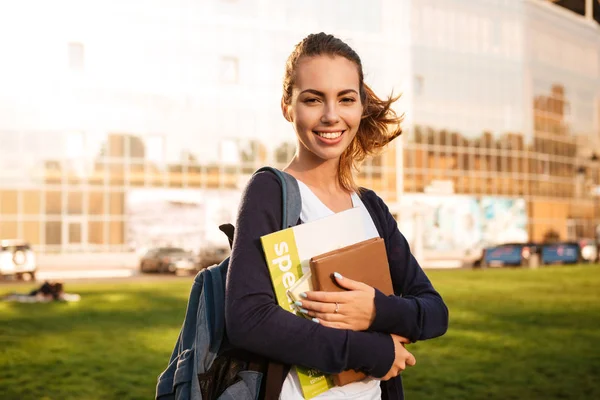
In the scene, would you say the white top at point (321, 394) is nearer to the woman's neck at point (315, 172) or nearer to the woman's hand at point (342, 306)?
the woman's neck at point (315, 172)

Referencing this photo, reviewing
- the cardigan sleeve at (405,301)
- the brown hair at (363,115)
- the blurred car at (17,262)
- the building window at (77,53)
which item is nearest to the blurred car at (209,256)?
the blurred car at (17,262)

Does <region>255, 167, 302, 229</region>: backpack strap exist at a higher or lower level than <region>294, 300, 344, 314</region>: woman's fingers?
higher

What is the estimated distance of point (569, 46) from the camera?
5972 cm

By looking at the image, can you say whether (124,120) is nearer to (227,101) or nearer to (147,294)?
(227,101)

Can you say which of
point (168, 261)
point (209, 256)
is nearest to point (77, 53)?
point (168, 261)

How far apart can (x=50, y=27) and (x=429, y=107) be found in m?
24.4

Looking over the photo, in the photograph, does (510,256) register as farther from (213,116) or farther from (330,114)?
(330,114)

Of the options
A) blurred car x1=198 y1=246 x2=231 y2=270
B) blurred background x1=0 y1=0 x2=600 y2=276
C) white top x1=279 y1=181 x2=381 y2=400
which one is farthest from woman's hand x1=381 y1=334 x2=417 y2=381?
blurred background x1=0 y1=0 x2=600 y2=276

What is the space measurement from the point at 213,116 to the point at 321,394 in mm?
42712

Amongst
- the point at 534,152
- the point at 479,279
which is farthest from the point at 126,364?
the point at 534,152

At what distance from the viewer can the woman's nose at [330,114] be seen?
2164 mm

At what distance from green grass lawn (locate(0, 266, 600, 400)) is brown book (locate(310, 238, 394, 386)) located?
546cm

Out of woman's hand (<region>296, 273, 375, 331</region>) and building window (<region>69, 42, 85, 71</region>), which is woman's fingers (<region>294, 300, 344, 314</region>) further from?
building window (<region>69, 42, 85, 71</region>)

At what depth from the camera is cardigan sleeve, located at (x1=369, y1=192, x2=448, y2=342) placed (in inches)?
80.7
